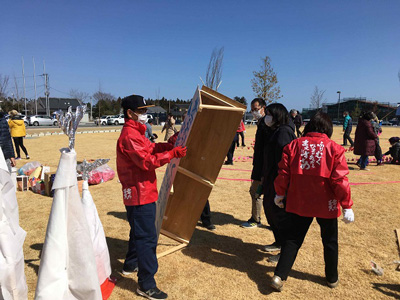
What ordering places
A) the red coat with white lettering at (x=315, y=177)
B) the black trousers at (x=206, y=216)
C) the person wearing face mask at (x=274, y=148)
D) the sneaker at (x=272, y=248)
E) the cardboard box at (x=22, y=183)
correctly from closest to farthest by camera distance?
the red coat with white lettering at (x=315, y=177), the person wearing face mask at (x=274, y=148), the sneaker at (x=272, y=248), the black trousers at (x=206, y=216), the cardboard box at (x=22, y=183)

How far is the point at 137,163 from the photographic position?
2707 mm

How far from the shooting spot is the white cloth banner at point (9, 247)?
225 centimetres

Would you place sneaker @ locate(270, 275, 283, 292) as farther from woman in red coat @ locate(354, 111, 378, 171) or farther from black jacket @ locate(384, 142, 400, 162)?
black jacket @ locate(384, 142, 400, 162)

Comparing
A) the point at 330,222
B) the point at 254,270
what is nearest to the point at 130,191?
the point at 254,270

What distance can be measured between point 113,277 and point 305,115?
6860 centimetres

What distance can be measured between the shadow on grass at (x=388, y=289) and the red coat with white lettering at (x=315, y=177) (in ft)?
3.14

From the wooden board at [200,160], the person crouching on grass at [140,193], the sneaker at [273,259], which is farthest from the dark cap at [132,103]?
the sneaker at [273,259]

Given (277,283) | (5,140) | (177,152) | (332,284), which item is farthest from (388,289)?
(5,140)

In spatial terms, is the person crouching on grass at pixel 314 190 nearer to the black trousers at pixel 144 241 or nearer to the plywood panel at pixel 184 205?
the plywood panel at pixel 184 205

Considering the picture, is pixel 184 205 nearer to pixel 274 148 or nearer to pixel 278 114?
pixel 274 148

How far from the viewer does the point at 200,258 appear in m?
3.76

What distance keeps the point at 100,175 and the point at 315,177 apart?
585 cm

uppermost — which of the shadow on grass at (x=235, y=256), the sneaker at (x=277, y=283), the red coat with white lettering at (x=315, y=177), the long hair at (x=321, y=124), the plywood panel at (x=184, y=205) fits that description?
the long hair at (x=321, y=124)

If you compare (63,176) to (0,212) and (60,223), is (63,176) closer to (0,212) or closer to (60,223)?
(60,223)
